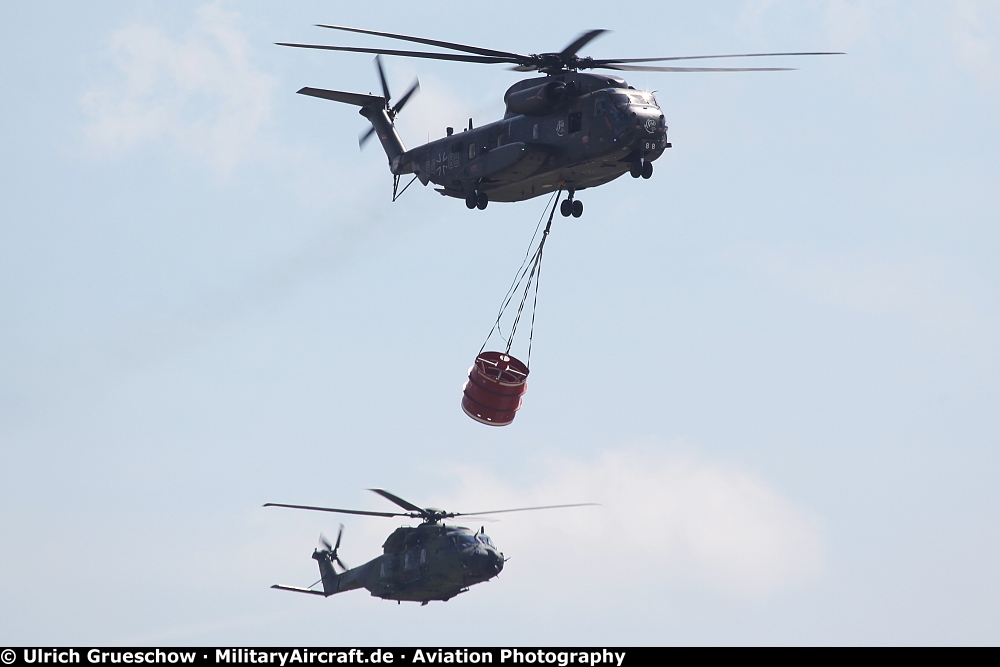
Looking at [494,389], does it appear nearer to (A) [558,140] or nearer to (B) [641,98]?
(A) [558,140]

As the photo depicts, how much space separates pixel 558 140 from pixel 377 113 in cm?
1243

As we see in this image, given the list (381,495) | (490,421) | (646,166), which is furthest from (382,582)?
(646,166)

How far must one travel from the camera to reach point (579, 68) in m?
35.2

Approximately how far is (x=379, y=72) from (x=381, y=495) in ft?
45.7

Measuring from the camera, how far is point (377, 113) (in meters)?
45.9

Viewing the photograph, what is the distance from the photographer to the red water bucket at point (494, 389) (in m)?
36.5

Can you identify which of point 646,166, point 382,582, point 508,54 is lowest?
point 382,582

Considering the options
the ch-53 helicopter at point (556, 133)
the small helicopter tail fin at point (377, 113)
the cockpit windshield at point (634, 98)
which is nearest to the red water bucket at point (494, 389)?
the ch-53 helicopter at point (556, 133)

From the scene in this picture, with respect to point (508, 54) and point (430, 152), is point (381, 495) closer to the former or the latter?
point (430, 152)

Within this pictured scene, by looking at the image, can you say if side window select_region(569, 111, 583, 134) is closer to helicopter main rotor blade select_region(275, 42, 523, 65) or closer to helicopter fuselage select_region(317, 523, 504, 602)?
helicopter main rotor blade select_region(275, 42, 523, 65)

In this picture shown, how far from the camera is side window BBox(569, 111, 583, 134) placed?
34.4m

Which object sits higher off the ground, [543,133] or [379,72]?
[379,72]

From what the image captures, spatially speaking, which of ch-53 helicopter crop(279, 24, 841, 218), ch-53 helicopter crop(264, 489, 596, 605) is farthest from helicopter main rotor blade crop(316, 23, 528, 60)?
ch-53 helicopter crop(264, 489, 596, 605)
